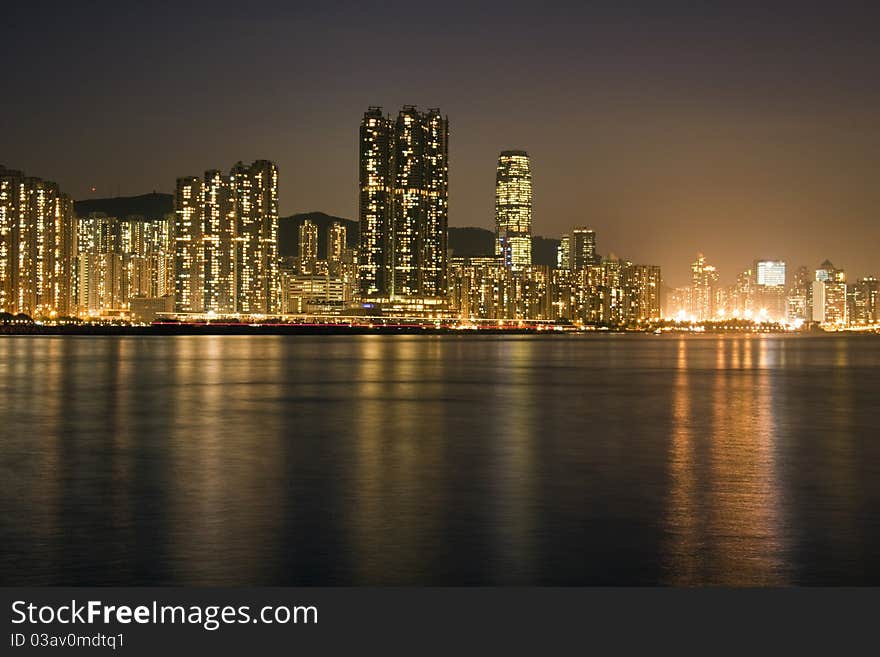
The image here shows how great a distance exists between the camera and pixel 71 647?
938cm

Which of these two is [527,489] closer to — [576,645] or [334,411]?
[576,645]

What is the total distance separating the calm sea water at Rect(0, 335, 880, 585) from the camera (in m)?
12.1

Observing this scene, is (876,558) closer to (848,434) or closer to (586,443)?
(586,443)

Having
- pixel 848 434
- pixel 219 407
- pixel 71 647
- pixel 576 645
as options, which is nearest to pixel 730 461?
pixel 848 434

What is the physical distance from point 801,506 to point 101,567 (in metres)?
10.4

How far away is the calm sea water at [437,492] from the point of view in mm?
12070

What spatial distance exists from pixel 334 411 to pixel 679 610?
85.7 ft

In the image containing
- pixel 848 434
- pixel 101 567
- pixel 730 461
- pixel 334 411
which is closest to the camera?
pixel 101 567

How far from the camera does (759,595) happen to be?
10742 millimetres

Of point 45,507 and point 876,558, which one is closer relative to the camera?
point 876,558

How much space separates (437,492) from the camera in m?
17.7

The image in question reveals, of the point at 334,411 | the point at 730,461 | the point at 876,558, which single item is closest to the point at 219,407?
the point at 334,411

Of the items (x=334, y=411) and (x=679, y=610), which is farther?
(x=334, y=411)

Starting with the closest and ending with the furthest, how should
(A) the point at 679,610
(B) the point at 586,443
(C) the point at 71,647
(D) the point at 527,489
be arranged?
(C) the point at 71,647
(A) the point at 679,610
(D) the point at 527,489
(B) the point at 586,443
